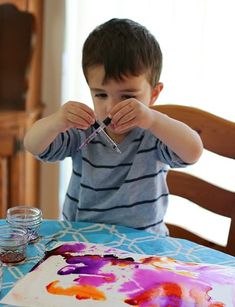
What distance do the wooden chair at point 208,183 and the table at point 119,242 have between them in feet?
0.89

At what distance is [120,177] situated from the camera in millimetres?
1054

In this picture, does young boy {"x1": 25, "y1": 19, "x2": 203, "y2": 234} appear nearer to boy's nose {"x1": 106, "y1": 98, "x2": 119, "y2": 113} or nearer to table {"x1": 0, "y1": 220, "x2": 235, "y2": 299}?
boy's nose {"x1": 106, "y1": 98, "x2": 119, "y2": 113}

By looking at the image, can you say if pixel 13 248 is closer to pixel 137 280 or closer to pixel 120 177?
pixel 137 280

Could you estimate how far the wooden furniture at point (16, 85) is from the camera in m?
1.82

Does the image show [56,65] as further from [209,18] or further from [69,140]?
[69,140]

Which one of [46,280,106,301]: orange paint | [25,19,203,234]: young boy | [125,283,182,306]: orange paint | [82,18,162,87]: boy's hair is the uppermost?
[82,18,162,87]: boy's hair

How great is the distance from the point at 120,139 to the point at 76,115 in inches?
8.1

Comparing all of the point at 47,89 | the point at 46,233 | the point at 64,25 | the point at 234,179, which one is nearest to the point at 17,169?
the point at 47,89

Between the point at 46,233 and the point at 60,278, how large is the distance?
0.64 feet

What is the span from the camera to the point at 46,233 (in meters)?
0.89

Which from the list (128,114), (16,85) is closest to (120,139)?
(128,114)

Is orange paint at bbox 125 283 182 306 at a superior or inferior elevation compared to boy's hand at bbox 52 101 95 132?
inferior

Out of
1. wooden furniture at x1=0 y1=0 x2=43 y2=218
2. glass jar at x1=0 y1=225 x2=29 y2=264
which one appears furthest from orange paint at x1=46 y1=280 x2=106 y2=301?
wooden furniture at x1=0 y1=0 x2=43 y2=218

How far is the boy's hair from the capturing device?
94 cm
